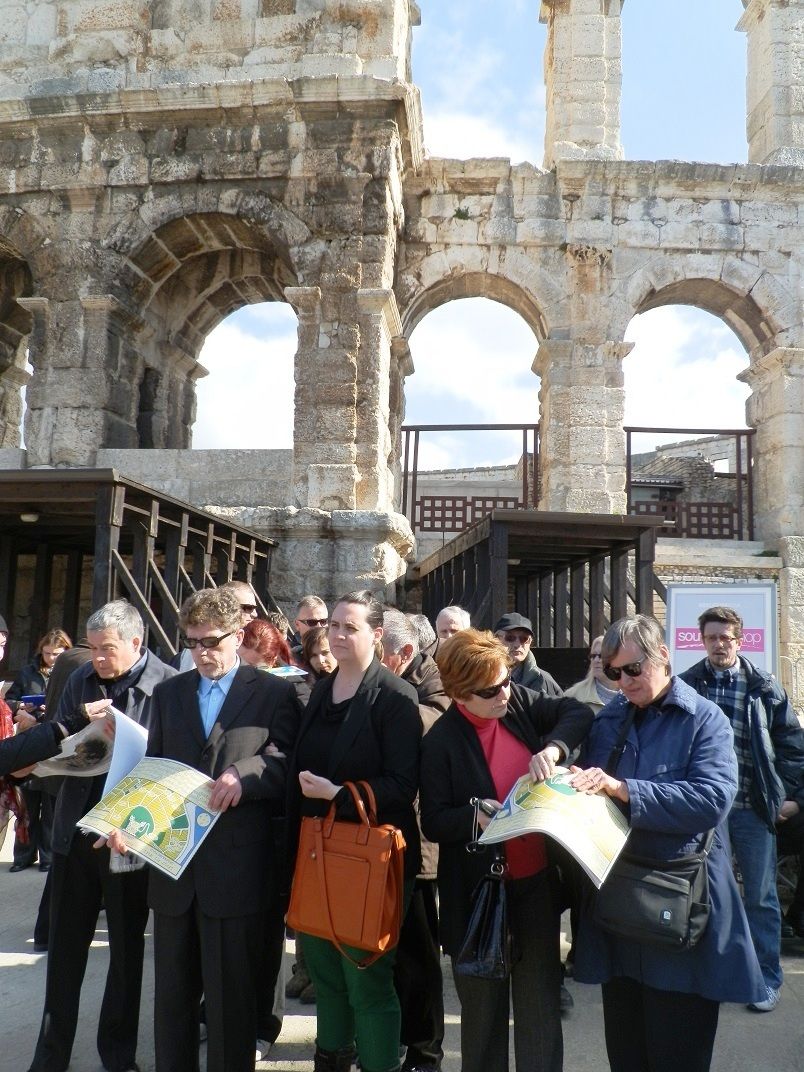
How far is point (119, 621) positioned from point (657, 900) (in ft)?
6.69

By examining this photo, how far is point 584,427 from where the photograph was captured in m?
10.3

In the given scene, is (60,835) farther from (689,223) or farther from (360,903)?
(689,223)

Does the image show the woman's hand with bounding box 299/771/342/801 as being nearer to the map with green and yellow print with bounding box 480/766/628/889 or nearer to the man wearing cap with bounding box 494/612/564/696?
the map with green and yellow print with bounding box 480/766/628/889

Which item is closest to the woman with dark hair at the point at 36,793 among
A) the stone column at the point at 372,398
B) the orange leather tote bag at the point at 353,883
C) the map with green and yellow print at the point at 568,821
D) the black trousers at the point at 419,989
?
the black trousers at the point at 419,989

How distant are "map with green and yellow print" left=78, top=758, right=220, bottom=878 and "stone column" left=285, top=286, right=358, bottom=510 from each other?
631 centimetres

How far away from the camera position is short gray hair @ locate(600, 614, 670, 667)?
8.18 ft

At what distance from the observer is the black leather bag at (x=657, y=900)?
222cm

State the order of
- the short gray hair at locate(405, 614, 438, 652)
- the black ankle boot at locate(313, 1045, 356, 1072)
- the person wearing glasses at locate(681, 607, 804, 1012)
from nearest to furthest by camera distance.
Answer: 1. the black ankle boot at locate(313, 1045, 356, 1072)
2. the person wearing glasses at locate(681, 607, 804, 1012)
3. the short gray hair at locate(405, 614, 438, 652)

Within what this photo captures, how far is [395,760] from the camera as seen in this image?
8.88ft

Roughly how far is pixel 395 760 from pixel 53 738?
1157 millimetres

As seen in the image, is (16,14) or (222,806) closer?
(222,806)

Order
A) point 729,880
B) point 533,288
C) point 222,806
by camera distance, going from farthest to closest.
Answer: point 533,288
point 222,806
point 729,880

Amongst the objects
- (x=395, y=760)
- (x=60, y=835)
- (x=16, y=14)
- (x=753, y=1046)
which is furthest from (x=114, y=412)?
(x=753, y=1046)

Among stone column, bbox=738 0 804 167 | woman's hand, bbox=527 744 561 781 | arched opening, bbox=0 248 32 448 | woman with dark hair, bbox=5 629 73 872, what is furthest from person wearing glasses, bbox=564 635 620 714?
arched opening, bbox=0 248 32 448
